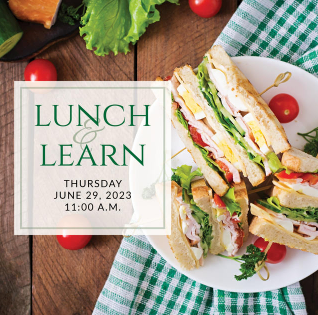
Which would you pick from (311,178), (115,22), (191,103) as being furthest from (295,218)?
(115,22)

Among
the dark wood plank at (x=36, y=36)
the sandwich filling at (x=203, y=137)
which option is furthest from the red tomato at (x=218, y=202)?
the dark wood plank at (x=36, y=36)

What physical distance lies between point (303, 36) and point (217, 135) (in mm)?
928

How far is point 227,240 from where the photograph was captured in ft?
7.93

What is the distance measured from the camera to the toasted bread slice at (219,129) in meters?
2.32

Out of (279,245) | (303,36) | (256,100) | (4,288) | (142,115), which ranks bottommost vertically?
(4,288)

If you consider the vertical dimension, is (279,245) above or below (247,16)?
below

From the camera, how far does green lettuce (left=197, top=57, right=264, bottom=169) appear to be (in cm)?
229

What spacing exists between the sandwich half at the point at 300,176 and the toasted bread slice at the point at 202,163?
33cm

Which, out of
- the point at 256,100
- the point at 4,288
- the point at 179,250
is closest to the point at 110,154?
the point at 179,250

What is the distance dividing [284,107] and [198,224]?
0.94 meters

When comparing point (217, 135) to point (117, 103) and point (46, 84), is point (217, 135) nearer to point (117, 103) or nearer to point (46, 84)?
point (117, 103)

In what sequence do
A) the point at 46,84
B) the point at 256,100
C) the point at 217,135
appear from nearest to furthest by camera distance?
the point at 256,100 < the point at 217,135 < the point at 46,84

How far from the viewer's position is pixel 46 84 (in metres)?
2.63

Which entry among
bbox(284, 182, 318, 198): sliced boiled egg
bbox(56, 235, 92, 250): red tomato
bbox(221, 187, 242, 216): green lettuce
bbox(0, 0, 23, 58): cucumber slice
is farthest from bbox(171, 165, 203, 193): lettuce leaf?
bbox(0, 0, 23, 58): cucumber slice
